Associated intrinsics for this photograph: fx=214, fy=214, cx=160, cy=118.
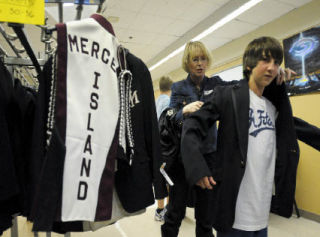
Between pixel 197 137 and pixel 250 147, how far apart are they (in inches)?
11.3

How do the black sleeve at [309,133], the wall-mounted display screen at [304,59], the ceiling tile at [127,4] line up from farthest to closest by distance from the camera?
the ceiling tile at [127,4] → the wall-mounted display screen at [304,59] → the black sleeve at [309,133]

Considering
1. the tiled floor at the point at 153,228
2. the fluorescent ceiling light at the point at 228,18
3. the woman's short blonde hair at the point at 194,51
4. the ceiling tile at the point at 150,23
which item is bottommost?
the tiled floor at the point at 153,228

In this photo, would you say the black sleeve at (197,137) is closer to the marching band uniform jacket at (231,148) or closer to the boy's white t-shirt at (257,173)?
the marching band uniform jacket at (231,148)

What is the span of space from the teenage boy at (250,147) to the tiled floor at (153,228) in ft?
4.76

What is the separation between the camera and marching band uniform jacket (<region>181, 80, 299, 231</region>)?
92 cm

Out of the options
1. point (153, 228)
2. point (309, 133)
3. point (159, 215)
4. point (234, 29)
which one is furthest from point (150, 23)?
point (309, 133)

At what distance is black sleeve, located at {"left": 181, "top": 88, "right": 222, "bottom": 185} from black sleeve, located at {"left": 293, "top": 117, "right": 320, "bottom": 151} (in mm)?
501

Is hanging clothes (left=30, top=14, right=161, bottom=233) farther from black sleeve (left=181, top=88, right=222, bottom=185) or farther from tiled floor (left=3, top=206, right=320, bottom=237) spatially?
tiled floor (left=3, top=206, right=320, bottom=237)

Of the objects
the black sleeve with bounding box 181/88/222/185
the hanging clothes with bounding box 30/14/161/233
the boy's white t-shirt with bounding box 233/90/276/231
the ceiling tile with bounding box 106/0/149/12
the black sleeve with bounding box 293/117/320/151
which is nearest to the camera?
the hanging clothes with bounding box 30/14/161/233

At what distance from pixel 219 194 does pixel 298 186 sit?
2.86m

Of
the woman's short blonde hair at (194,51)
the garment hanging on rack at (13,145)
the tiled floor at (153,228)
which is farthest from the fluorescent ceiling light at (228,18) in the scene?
the garment hanging on rack at (13,145)

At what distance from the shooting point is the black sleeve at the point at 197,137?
854mm

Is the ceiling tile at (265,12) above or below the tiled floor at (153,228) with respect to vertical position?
above

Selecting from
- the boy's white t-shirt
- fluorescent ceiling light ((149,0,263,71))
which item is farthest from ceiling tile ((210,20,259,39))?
the boy's white t-shirt
